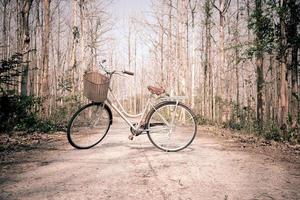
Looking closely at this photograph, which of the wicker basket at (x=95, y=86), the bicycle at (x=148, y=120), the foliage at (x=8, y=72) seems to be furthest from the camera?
the foliage at (x=8, y=72)

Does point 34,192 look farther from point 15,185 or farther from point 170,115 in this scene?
point 170,115

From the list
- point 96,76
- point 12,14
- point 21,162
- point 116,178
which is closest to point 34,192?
point 116,178

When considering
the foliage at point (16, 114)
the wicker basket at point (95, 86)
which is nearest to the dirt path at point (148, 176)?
the wicker basket at point (95, 86)

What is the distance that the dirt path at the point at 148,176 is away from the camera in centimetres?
260

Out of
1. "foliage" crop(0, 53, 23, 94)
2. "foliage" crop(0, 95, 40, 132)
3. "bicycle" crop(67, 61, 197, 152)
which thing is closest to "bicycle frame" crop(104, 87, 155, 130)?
"bicycle" crop(67, 61, 197, 152)

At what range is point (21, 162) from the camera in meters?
4.02

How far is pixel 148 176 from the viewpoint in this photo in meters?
3.19

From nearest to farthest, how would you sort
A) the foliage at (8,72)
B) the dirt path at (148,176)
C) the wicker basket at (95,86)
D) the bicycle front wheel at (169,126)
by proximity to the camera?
1. the dirt path at (148,176)
2. the wicker basket at (95,86)
3. the bicycle front wheel at (169,126)
4. the foliage at (8,72)

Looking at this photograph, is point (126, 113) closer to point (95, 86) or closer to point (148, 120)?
point (148, 120)

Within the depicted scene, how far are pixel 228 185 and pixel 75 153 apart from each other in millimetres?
2708

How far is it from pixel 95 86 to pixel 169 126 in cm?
147

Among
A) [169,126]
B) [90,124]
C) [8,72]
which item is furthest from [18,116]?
[169,126]

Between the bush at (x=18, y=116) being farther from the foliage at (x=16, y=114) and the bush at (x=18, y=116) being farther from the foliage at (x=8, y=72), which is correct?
the foliage at (x=8, y=72)

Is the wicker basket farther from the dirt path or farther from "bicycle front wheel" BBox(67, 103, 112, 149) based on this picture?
the dirt path
